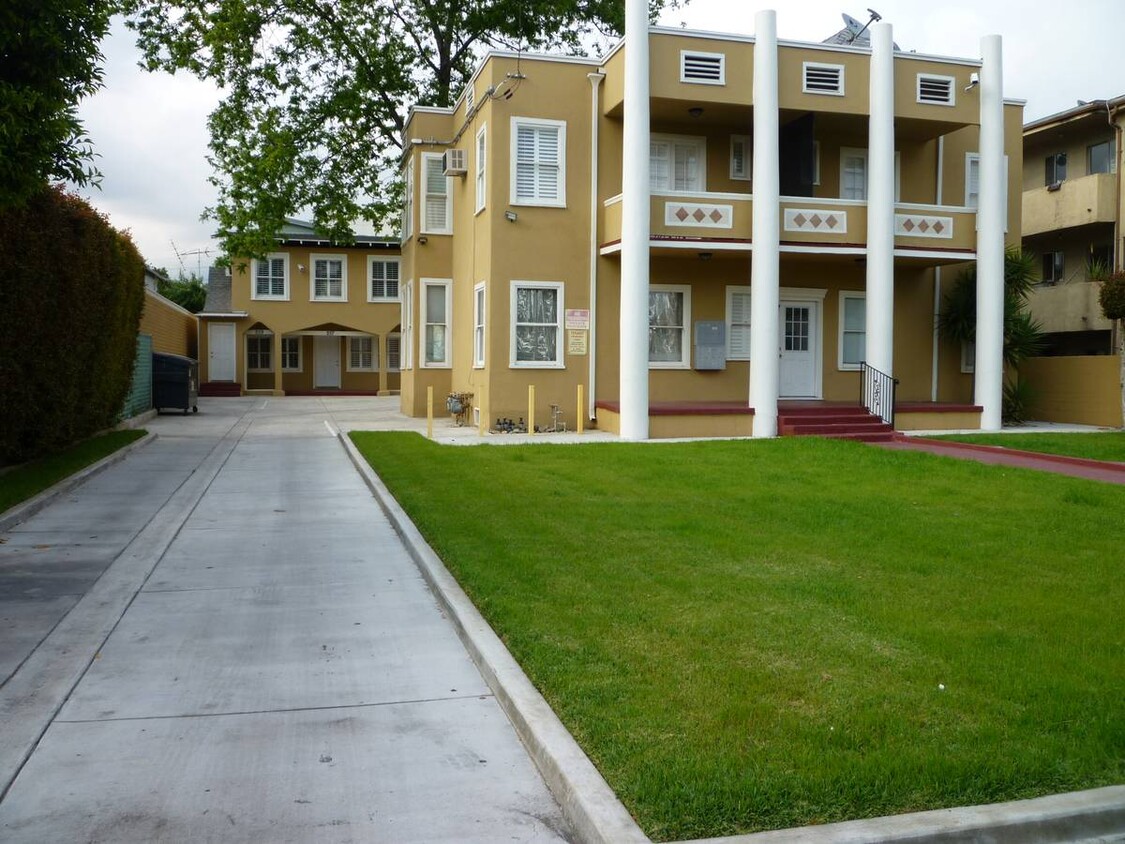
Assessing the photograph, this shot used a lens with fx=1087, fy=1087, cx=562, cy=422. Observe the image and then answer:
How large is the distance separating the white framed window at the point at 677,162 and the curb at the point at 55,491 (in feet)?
36.5

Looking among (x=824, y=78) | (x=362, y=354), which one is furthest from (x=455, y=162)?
(x=362, y=354)

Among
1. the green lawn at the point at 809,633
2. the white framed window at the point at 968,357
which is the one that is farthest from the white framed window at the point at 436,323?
the green lawn at the point at 809,633

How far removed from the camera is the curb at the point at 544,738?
3.80 metres

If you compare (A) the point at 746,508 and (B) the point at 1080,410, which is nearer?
(A) the point at 746,508

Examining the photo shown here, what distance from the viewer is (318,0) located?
91.6ft

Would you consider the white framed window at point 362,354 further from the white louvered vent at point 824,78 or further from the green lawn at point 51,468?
the white louvered vent at point 824,78

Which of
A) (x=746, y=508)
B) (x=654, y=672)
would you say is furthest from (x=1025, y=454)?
(x=654, y=672)

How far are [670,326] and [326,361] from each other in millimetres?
25451

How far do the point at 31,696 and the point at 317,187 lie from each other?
24.5 m

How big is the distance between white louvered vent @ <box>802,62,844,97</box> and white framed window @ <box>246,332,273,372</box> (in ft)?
93.3

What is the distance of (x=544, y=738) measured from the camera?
455 centimetres

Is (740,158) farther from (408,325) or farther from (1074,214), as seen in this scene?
(1074,214)

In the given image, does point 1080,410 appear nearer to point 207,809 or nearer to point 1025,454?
point 1025,454

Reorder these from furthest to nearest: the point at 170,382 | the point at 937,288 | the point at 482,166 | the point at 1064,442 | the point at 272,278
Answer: the point at 272,278, the point at 170,382, the point at 937,288, the point at 482,166, the point at 1064,442
